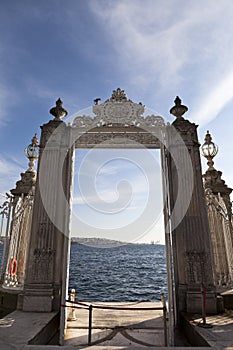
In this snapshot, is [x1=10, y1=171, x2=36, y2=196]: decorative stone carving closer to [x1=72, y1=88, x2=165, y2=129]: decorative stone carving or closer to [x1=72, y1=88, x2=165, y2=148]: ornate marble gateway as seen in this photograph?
[x1=72, y1=88, x2=165, y2=148]: ornate marble gateway

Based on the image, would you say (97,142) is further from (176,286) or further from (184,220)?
(176,286)

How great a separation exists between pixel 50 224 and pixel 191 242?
349 centimetres

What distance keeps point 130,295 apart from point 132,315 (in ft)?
35.6

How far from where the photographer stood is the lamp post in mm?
7688

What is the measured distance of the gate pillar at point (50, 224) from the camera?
5.35 m

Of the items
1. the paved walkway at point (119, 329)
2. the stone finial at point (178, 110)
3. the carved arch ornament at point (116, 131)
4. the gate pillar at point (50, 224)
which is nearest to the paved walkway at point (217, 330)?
the paved walkway at point (119, 329)

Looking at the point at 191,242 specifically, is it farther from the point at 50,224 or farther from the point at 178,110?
the point at 178,110

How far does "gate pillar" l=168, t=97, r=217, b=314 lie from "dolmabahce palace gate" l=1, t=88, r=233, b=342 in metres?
0.02

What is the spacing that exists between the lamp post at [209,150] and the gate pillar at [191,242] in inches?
56.5

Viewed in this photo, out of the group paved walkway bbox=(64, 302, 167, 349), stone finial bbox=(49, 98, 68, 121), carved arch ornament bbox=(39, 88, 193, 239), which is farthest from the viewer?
stone finial bbox=(49, 98, 68, 121)

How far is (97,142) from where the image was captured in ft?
22.2

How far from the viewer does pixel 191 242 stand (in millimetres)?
5660

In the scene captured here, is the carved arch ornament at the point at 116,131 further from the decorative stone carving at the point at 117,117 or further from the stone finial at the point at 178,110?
the stone finial at the point at 178,110

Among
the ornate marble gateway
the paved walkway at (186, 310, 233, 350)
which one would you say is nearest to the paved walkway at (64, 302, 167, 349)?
the paved walkway at (186, 310, 233, 350)
